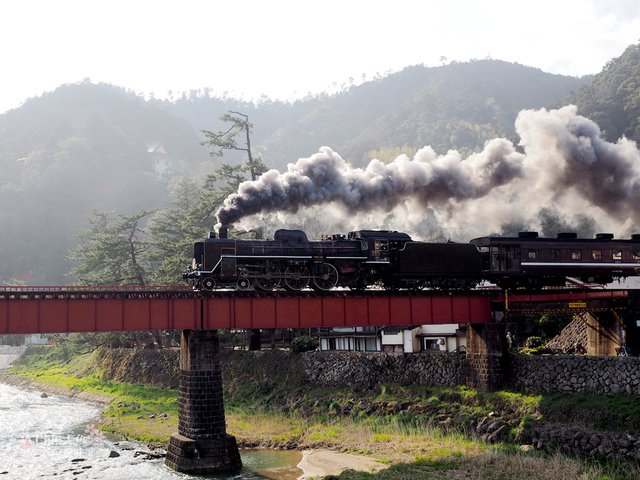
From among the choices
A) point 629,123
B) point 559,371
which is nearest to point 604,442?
point 559,371

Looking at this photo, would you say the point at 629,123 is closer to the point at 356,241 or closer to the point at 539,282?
the point at 539,282

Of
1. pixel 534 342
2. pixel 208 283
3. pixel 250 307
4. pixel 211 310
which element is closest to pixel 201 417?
pixel 211 310

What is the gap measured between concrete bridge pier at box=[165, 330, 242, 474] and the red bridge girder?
159cm

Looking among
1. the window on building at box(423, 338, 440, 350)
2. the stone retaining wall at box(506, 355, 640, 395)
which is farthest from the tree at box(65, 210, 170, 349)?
the stone retaining wall at box(506, 355, 640, 395)

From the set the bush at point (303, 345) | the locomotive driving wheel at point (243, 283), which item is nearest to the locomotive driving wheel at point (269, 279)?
the locomotive driving wheel at point (243, 283)

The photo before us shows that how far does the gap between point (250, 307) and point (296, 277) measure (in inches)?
121

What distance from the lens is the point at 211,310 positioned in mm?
38250

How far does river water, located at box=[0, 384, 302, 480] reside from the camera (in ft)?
121

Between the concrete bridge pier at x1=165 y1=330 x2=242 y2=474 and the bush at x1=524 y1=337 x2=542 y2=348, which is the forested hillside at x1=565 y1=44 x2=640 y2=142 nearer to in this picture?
the bush at x1=524 y1=337 x2=542 y2=348

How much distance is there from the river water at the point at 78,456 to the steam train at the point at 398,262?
995 centimetres

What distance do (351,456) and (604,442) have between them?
1324 cm

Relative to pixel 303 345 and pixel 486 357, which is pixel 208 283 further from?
pixel 303 345

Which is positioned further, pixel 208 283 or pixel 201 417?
pixel 208 283

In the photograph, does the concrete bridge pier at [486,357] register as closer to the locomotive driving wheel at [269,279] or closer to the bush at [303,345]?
the locomotive driving wheel at [269,279]
